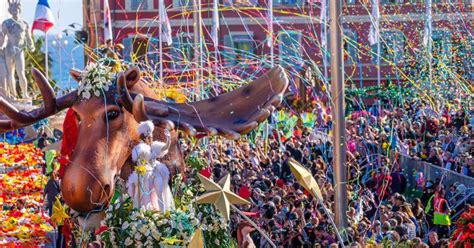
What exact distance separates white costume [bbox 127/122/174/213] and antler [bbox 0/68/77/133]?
1.13m

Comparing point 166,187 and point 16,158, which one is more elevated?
point 166,187

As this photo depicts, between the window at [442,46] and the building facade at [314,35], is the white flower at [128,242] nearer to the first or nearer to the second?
the building facade at [314,35]

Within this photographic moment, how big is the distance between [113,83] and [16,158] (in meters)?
13.4

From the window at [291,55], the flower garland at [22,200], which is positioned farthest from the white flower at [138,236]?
the flower garland at [22,200]

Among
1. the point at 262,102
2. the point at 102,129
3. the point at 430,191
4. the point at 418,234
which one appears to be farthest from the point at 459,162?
the point at 102,129

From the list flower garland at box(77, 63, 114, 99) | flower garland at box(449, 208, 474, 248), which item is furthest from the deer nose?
flower garland at box(449, 208, 474, 248)

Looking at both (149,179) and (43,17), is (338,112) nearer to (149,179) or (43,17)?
(149,179)

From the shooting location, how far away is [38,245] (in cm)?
1864

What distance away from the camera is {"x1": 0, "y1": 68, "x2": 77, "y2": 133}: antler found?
15805 millimetres

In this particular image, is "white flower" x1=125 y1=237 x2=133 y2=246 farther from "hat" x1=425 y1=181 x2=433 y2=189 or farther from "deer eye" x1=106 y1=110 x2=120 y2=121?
"hat" x1=425 y1=181 x2=433 y2=189

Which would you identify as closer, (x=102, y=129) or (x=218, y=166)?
(x=102, y=129)

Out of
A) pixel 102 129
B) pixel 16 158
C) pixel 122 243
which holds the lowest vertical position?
pixel 16 158

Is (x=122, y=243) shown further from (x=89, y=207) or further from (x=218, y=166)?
(x=218, y=166)

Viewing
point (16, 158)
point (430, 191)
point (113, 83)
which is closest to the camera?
point (113, 83)
